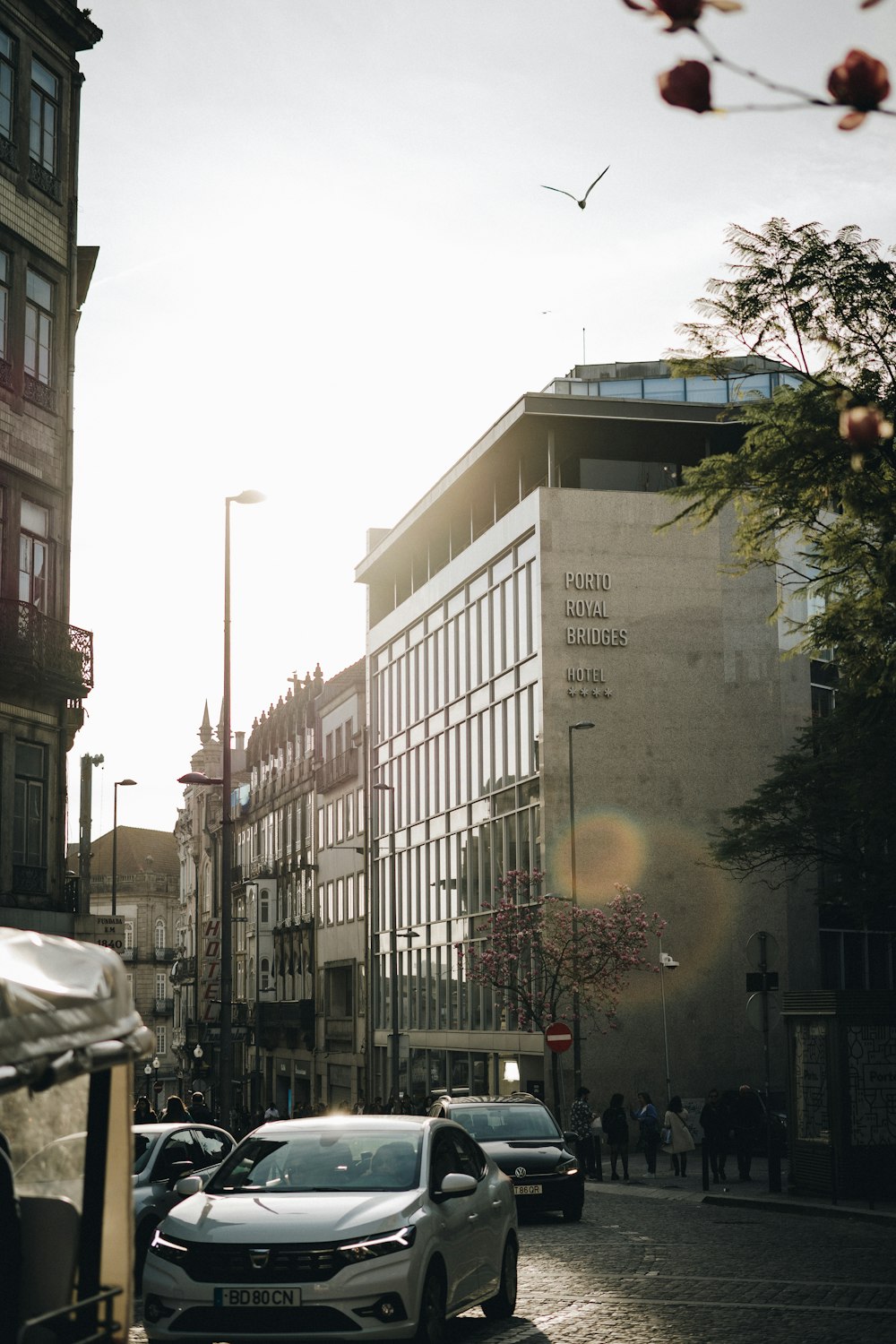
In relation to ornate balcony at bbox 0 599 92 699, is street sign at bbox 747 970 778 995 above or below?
below

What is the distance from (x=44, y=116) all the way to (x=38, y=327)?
3.83 metres

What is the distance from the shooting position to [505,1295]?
13.8 m

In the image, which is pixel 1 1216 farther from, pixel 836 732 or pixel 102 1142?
pixel 836 732

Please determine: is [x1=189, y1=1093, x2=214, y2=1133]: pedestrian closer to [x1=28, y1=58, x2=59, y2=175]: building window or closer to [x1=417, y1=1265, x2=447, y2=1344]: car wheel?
[x1=28, y1=58, x2=59, y2=175]: building window

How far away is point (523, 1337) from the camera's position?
1267cm

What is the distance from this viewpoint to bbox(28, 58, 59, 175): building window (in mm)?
30922

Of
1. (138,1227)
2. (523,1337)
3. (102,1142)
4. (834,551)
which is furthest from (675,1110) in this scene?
(102,1142)

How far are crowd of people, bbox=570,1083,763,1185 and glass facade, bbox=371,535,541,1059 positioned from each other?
14355 mm

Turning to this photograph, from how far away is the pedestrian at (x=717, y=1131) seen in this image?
108ft

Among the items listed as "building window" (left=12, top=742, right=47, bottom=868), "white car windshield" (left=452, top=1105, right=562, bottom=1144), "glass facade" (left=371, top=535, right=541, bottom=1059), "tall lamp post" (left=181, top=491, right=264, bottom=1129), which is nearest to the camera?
"white car windshield" (left=452, top=1105, right=562, bottom=1144)

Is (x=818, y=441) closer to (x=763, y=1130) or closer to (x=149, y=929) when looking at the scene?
(x=763, y=1130)

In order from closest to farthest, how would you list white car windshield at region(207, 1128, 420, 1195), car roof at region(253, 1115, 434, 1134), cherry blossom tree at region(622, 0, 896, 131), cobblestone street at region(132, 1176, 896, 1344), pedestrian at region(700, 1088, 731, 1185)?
cherry blossom tree at region(622, 0, 896, 131) → white car windshield at region(207, 1128, 420, 1195) → cobblestone street at region(132, 1176, 896, 1344) → car roof at region(253, 1115, 434, 1134) → pedestrian at region(700, 1088, 731, 1185)

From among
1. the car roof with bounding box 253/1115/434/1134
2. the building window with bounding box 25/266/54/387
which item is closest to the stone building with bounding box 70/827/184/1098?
the building window with bounding box 25/266/54/387

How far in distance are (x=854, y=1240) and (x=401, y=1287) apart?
11.0m
